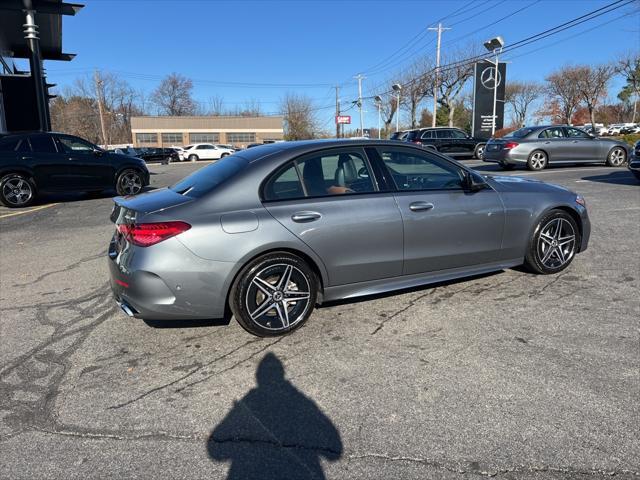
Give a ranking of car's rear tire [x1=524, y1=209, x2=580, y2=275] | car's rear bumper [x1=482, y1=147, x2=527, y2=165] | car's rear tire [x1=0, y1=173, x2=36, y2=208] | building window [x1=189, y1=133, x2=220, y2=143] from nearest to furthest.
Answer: car's rear tire [x1=524, y1=209, x2=580, y2=275] → car's rear tire [x1=0, y1=173, x2=36, y2=208] → car's rear bumper [x1=482, y1=147, x2=527, y2=165] → building window [x1=189, y1=133, x2=220, y2=143]

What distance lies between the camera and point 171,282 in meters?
3.47

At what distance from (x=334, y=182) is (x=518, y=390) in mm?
2166

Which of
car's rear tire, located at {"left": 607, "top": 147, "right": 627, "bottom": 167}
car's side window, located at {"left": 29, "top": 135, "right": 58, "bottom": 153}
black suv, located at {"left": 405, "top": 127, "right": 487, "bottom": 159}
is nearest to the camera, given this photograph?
car's side window, located at {"left": 29, "top": 135, "right": 58, "bottom": 153}

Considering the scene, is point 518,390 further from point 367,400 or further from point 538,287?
point 538,287

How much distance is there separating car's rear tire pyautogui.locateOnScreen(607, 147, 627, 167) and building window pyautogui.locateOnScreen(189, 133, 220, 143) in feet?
252

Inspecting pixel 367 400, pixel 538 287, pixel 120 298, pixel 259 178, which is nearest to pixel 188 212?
pixel 259 178

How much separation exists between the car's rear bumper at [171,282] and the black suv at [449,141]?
19.8 meters

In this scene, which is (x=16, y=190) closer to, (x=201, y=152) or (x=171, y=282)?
(x=171, y=282)

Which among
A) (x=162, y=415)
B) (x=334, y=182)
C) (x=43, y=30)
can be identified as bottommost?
(x=162, y=415)

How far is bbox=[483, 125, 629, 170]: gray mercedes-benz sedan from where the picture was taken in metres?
16.0

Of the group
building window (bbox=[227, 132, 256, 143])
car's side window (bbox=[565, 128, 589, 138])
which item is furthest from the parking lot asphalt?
building window (bbox=[227, 132, 256, 143])

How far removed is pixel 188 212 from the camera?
3.57 m

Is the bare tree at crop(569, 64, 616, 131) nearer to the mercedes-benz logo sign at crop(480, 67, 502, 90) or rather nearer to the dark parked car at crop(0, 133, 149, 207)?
the mercedes-benz logo sign at crop(480, 67, 502, 90)

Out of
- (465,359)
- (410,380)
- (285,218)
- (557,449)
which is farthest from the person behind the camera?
(285,218)
